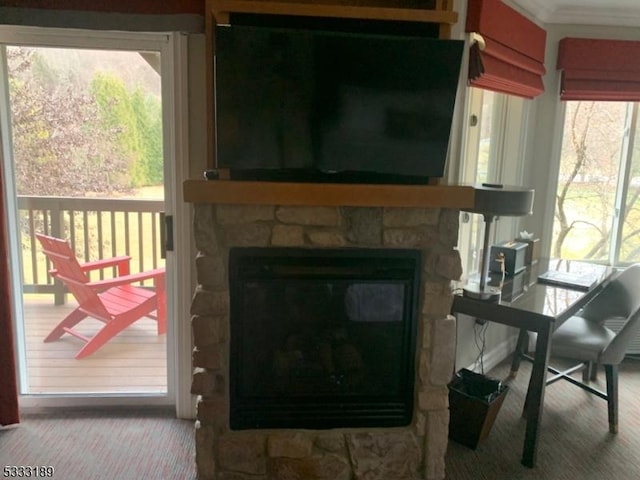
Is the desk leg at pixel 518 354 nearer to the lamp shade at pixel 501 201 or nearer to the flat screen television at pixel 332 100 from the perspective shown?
the lamp shade at pixel 501 201

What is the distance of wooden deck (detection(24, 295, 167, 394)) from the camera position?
2.62m

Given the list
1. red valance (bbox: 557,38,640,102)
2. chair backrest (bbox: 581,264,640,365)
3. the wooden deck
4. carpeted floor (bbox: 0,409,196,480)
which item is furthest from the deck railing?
red valance (bbox: 557,38,640,102)

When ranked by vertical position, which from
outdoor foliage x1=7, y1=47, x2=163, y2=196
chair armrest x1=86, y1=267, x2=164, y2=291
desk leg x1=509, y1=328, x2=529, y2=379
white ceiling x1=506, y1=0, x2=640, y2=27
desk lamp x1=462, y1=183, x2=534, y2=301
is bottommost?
desk leg x1=509, y1=328, x2=529, y2=379

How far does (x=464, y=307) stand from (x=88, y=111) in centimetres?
206

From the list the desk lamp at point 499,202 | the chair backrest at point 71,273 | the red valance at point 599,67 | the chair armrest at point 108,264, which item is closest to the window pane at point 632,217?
the red valance at point 599,67

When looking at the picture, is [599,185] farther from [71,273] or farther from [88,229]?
[71,273]

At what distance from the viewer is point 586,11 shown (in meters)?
3.00

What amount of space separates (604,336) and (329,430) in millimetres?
1610

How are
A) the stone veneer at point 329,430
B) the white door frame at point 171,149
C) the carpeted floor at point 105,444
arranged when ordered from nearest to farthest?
1. the stone veneer at point 329,430
2. the carpeted floor at point 105,444
3. the white door frame at point 171,149

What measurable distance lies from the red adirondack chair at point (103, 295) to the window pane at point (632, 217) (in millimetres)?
3053

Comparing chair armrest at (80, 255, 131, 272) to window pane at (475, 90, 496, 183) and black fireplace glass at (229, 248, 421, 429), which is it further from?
window pane at (475, 90, 496, 183)

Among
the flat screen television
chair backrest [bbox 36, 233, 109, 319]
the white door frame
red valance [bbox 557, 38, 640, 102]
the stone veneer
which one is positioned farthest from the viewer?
red valance [bbox 557, 38, 640, 102]

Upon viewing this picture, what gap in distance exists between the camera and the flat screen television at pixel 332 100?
1.76 m

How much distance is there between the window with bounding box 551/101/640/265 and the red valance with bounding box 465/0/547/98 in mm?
557
